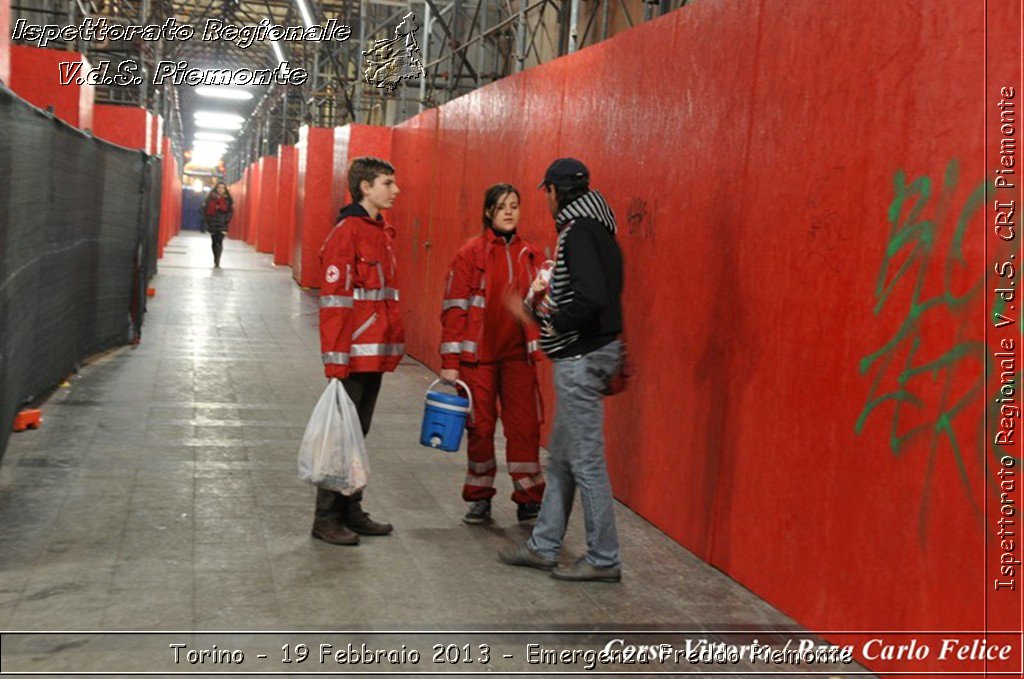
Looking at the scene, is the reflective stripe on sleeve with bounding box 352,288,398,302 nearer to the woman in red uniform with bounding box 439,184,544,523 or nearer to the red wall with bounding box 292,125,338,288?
the woman in red uniform with bounding box 439,184,544,523

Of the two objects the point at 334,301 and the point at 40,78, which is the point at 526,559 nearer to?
the point at 334,301

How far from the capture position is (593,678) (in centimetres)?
426

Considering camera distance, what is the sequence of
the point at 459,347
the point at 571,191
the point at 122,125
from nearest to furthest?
the point at 571,191 → the point at 459,347 → the point at 122,125

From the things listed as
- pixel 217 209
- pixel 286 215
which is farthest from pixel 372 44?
pixel 286 215

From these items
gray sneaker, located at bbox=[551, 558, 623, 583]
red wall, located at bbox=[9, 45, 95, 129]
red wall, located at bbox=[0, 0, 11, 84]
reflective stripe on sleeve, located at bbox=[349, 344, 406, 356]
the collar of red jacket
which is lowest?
gray sneaker, located at bbox=[551, 558, 623, 583]

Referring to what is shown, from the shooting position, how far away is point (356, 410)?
582 cm

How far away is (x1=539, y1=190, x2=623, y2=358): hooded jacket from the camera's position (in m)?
5.20

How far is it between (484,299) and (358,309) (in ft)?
3.01

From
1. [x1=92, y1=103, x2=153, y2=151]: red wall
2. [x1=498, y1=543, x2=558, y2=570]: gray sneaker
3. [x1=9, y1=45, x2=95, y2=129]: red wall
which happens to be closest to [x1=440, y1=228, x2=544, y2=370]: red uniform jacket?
[x1=498, y1=543, x2=558, y2=570]: gray sneaker

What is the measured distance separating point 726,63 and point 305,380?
20.8ft

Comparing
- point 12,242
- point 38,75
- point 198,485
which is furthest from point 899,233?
point 38,75

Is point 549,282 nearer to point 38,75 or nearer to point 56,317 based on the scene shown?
point 56,317

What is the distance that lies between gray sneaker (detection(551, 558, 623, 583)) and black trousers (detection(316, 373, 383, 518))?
1135 millimetres

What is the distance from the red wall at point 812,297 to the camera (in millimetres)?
3986
